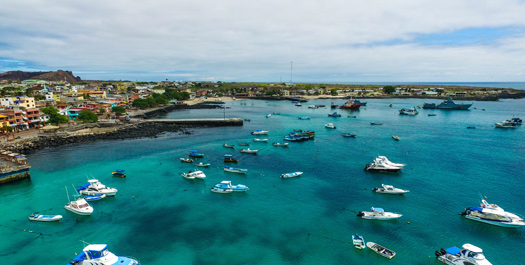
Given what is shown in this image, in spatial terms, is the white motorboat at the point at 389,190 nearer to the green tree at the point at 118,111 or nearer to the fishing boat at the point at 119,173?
the fishing boat at the point at 119,173

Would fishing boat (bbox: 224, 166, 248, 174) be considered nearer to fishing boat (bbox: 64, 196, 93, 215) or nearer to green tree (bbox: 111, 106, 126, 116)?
fishing boat (bbox: 64, 196, 93, 215)

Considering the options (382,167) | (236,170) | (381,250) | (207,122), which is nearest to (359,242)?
(381,250)

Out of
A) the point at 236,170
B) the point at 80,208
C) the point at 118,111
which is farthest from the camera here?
the point at 118,111

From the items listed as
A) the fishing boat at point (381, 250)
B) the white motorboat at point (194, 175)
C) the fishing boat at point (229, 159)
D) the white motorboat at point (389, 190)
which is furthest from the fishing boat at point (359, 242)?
the fishing boat at point (229, 159)

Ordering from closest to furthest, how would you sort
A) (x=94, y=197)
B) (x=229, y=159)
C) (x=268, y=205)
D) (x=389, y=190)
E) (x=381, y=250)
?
(x=381, y=250) < (x=268, y=205) < (x=94, y=197) < (x=389, y=190) < (x=229, y=159)

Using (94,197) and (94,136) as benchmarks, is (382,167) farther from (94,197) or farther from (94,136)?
(94,136)

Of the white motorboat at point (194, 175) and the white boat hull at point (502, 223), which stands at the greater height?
the white motorboat at point (194, 175)
